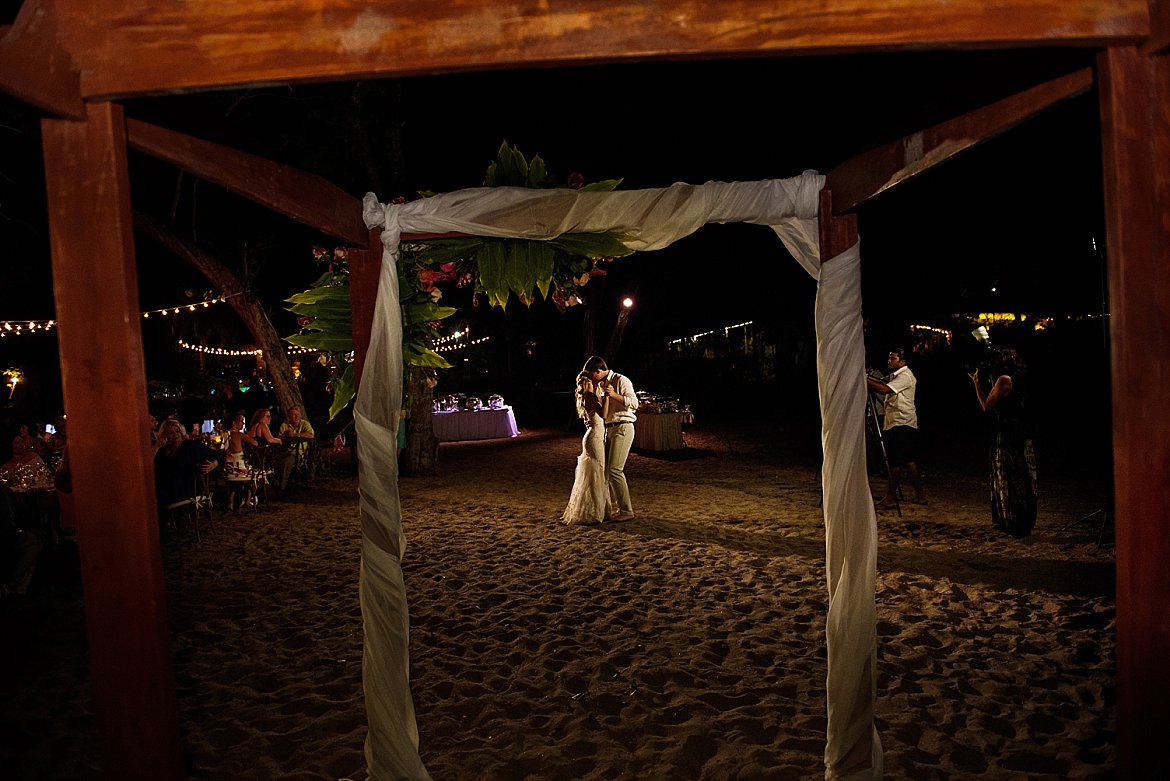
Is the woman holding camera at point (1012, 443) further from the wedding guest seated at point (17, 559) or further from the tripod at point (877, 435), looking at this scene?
the wedding guest seated at point (17, 559)

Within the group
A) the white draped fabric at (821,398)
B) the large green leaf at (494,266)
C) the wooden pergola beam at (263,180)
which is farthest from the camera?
the large green leaf at (494,266)

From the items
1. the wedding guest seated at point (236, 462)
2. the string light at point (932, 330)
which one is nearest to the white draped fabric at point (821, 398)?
the wedding guest seated at point (236, 462)

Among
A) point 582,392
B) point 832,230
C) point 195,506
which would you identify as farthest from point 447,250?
point 195,506

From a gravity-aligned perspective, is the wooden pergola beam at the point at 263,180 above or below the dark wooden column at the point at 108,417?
above

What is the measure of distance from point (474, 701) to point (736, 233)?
18026 mm

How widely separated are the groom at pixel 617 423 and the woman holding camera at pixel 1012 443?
3615 mm

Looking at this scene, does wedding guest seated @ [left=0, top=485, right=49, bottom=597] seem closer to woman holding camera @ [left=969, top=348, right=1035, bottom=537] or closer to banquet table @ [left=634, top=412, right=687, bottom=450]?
woman holding camera @ [left=969, top=348, right=1035, bottom=537]

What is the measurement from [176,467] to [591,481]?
14.7ft

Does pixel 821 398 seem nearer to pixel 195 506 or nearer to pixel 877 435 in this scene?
pixel 877 435

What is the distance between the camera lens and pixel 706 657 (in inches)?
164

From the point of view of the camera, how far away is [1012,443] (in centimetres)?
634

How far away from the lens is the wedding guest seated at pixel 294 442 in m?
10.2

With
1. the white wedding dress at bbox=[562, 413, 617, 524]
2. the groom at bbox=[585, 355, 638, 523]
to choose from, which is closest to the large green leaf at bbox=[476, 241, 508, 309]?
the groom at bbox=[585, 355, 638, 523]

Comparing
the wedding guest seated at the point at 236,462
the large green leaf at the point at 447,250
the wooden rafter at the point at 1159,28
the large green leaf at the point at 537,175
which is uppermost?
the large green leaf at the point at 537,175
